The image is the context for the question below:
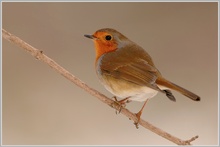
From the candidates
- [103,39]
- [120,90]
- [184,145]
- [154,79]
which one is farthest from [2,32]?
[184,145]

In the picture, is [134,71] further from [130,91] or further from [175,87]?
[175,87]

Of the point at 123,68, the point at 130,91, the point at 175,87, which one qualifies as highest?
the point at 123,68

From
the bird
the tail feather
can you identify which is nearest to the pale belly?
the bird

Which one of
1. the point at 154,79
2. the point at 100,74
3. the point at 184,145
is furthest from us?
the point at 100,74

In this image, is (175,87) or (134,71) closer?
(175,87)

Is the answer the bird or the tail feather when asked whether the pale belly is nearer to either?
the bird

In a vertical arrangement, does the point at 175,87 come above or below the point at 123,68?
below

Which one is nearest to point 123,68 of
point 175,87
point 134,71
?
point 134,71

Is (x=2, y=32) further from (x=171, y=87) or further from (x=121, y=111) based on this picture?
(x=171, y=87)
